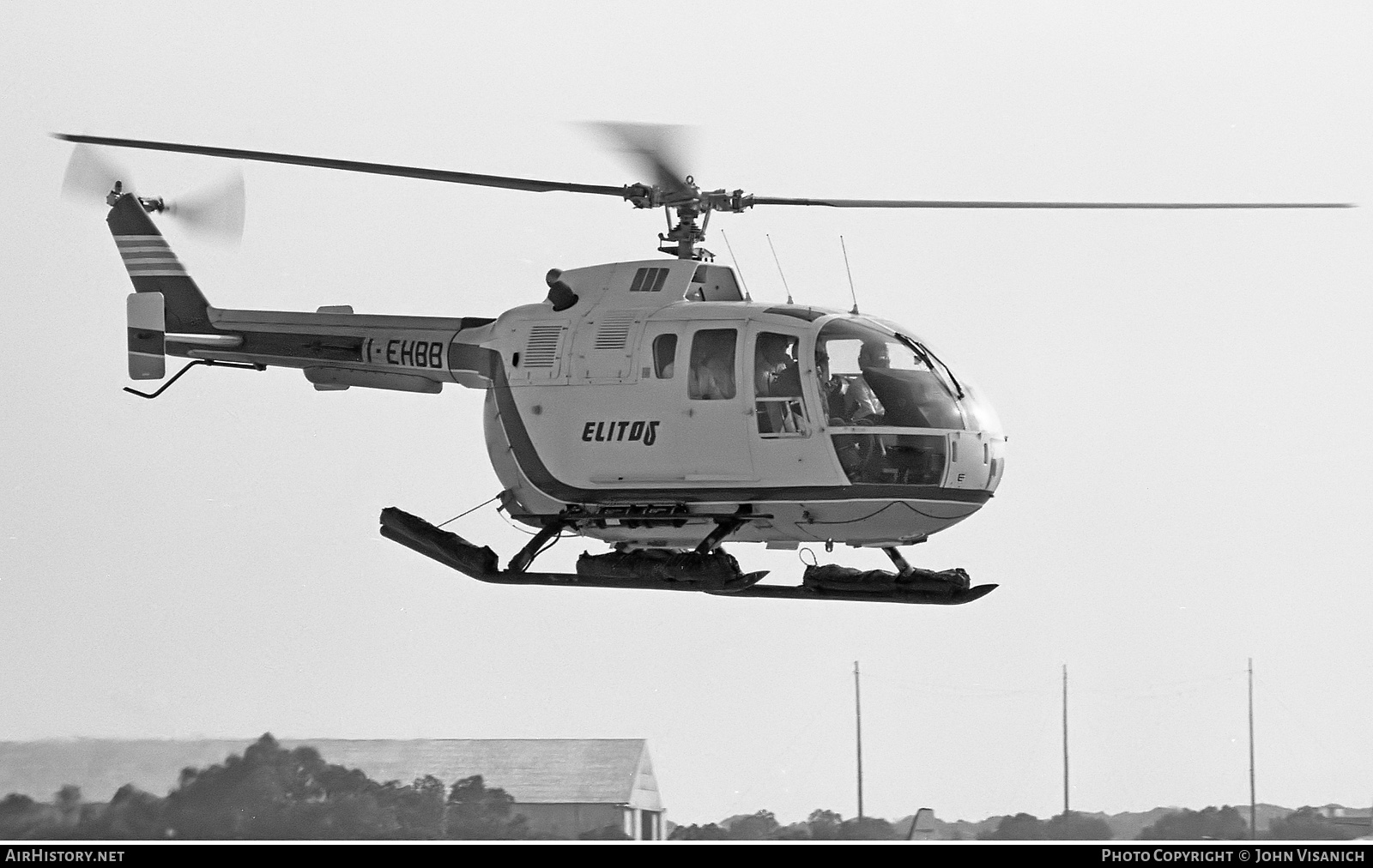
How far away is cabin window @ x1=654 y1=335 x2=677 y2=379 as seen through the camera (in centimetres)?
2128

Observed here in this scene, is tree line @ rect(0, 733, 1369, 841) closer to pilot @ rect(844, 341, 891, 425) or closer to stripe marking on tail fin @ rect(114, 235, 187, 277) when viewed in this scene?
stripe marking on tail fin @ rect(114, 235, 187, 277)

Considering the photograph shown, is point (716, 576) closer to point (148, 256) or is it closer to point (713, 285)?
point (713, 285)

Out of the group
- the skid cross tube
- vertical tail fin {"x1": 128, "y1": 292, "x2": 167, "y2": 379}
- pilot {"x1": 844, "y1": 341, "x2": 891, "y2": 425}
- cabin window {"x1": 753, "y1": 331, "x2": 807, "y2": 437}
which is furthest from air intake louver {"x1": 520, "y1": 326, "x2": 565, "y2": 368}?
vertical tail fin {"x1": 128, "y1": 292, "x2": 167, "y2": 379}

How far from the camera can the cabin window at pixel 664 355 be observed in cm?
2128

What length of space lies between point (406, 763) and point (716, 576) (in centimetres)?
1020

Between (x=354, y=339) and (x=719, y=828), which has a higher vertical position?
(x=354, y=339)

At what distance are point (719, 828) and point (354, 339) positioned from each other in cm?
962

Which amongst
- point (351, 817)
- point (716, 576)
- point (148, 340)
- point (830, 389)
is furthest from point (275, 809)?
point (830, 389)

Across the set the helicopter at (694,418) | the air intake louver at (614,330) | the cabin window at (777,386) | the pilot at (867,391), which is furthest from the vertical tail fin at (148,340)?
the pilot at (867,391)

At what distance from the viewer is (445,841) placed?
29609mm

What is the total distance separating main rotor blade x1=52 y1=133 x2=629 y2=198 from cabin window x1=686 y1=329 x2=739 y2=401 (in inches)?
66.2
